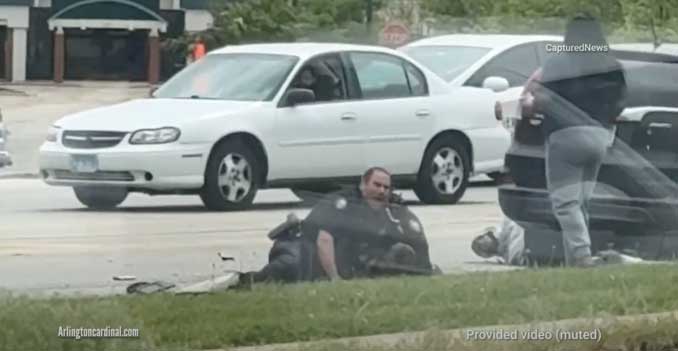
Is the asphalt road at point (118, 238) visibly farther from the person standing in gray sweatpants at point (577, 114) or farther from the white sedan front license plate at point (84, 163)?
the person standing in gray sweatpants at point (577, 114)

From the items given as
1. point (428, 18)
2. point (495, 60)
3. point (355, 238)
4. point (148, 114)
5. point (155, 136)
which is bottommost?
point (355, 238)

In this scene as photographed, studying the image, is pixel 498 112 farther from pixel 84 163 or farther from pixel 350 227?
pixel 84 163

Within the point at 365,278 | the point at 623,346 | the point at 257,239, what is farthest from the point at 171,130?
the point at 623,346

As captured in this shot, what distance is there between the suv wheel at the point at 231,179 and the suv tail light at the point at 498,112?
5.36 feet

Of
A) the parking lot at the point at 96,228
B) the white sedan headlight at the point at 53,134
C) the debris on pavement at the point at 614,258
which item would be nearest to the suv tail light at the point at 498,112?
the parking lot at the point at 96,228

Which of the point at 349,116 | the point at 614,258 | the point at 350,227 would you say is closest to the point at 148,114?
the point at 349,116

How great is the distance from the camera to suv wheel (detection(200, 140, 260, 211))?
9.75m

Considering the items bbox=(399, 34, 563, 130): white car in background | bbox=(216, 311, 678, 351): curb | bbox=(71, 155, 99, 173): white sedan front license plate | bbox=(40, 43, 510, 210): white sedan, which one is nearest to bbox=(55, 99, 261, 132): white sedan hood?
bbox=(40, 43, 510, 210): white sedan

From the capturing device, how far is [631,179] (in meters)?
10.9

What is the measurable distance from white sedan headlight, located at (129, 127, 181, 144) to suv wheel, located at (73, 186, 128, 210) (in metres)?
0.33

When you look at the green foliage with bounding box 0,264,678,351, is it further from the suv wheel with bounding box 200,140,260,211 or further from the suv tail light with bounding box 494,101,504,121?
the suv tail light with bounding box 494,101,504,121

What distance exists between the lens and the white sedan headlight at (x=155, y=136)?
31.2 feet

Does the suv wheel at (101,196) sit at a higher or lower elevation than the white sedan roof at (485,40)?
lower

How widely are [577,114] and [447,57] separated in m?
0.92
